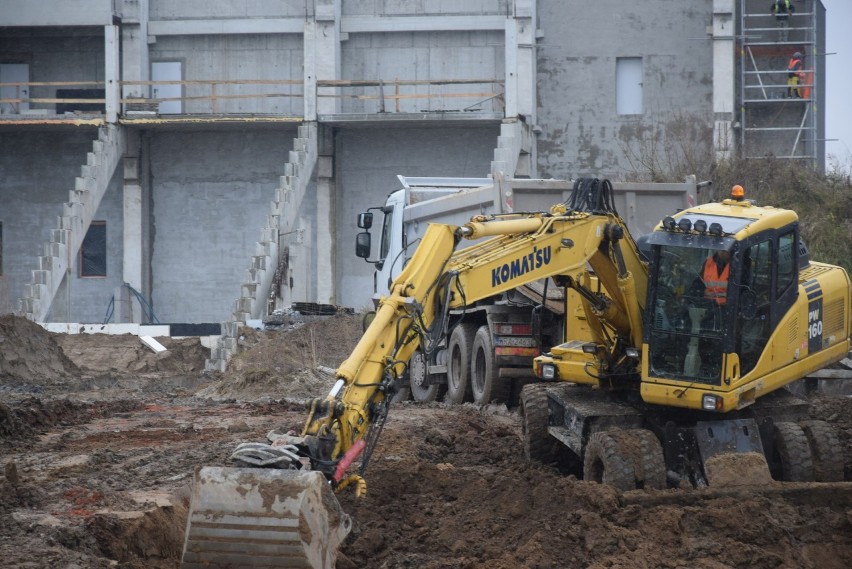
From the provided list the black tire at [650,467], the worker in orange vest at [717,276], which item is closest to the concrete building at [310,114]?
the worker in orange vest at [717,276]

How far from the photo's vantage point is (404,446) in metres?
13.9

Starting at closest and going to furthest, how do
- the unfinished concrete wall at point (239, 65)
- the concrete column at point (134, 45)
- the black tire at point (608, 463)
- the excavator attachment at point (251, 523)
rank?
1. the excavator attachment at point (251, 523)
2. the black tire at point (608, 463)
3. the concrete column at point (134, 45)
4. the unfinished concrete wall at point (239, 65)

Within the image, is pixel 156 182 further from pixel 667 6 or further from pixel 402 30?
pixel 667 6

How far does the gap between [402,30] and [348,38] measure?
165 cm

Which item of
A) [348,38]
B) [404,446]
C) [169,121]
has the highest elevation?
[348,38]

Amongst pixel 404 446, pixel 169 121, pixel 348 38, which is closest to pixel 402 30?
pixel 348 38

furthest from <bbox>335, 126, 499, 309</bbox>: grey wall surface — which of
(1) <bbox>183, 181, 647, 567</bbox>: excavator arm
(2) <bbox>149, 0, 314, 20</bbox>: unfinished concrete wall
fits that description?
(1) <bbox>183, 181, 647, 567</bbox>: excavator arm

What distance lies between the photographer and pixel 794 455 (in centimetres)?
1088

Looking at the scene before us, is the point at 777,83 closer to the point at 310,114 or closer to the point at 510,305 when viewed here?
the point at 310,114

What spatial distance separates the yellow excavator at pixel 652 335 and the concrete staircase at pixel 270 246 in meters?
17.4

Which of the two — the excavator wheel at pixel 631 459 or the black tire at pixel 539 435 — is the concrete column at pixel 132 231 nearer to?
the black tire at pixel 539 435

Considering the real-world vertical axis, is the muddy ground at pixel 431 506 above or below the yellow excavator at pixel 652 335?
below

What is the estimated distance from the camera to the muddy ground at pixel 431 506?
29.1ft

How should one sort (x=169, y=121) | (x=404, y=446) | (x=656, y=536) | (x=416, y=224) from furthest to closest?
(x=169, y=121) < (x=416, y=224) < (x=404, y=446) < (x=656, y=536)
